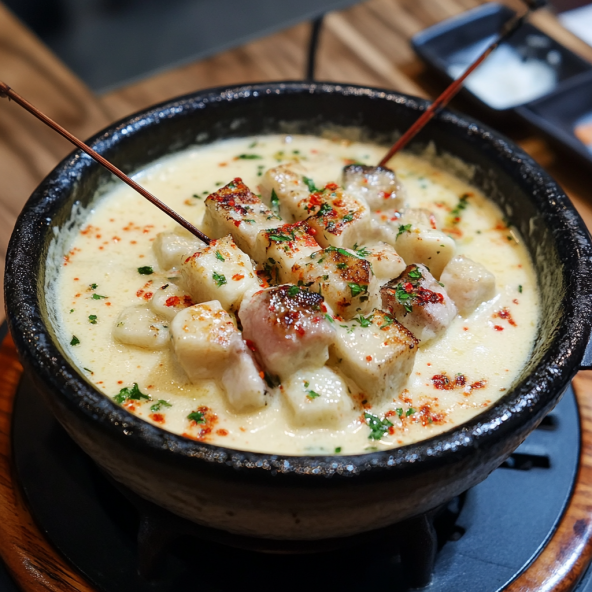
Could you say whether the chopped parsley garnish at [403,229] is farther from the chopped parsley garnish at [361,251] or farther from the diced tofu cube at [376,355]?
the diced tofu cube at [376,355]

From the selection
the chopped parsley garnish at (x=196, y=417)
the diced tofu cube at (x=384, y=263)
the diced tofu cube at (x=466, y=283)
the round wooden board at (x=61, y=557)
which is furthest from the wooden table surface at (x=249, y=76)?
the chopped parsley garnish at (x=196, y=417)

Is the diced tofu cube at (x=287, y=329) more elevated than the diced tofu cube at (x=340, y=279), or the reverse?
the diced tofu cube at (x=340, y=279)

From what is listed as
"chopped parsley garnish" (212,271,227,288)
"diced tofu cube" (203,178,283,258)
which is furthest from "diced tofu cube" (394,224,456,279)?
"chopped parsley garnish" (212,271,227,288)

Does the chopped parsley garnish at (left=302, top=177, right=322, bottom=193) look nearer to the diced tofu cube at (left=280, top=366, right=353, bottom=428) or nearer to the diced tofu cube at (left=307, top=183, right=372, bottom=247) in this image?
the diced tofu cube at (left=307, top=183, right=372, bottom=247)

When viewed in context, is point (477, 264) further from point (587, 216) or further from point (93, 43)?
point (93, 43)

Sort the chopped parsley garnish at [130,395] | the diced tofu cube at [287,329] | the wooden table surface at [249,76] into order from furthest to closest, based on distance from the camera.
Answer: the wooden table surface at [249,76]
the chopped parsley garnish at [130,395]
the diced tofu cube at [287,329]

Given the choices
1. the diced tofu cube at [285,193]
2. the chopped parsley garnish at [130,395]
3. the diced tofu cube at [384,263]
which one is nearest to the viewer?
the chopped parsley garnish at [130,395]

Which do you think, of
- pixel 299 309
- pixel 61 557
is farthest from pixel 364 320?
pixel 61 557

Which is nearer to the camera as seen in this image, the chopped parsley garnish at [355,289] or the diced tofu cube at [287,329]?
the diced tofu cube at [287,329]
